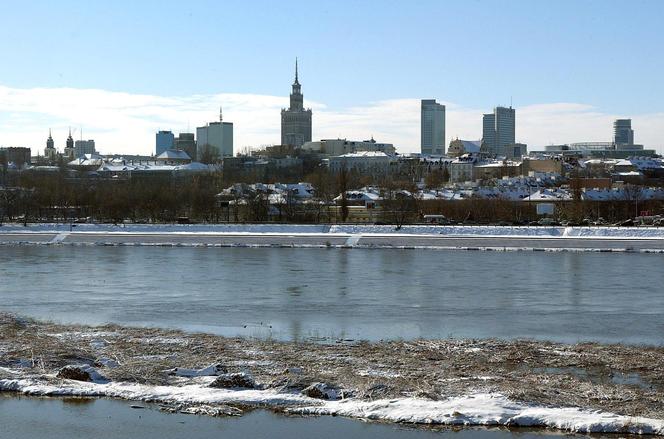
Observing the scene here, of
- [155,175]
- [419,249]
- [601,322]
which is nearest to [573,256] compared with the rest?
[419,249]

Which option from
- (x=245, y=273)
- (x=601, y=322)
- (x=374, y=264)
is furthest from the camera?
(x=374, y=264)

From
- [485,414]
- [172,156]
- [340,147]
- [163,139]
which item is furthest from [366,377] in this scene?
[163,139]

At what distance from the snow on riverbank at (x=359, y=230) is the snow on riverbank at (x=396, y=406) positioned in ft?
113

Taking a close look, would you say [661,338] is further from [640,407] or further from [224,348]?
[224,348]

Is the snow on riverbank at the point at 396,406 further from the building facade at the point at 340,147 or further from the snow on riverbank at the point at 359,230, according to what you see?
the building facade at the point at 340,147

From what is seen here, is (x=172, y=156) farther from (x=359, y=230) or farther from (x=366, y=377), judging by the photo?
(x=366, y=377)

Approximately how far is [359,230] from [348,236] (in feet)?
10.2

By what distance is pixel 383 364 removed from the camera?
14.6 meters

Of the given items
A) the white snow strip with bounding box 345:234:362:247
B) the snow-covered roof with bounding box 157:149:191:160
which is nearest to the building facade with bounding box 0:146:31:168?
the snow-covered roof with bounding box 157:149:191:160

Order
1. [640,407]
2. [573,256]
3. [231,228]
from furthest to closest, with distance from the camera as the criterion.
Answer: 1. [231,228]
2. [573,256]
3. [640,407]

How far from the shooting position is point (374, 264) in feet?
113

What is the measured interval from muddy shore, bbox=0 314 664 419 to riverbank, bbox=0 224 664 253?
26.7 meters

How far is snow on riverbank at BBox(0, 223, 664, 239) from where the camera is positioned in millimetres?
47125

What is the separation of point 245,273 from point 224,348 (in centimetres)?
1423
